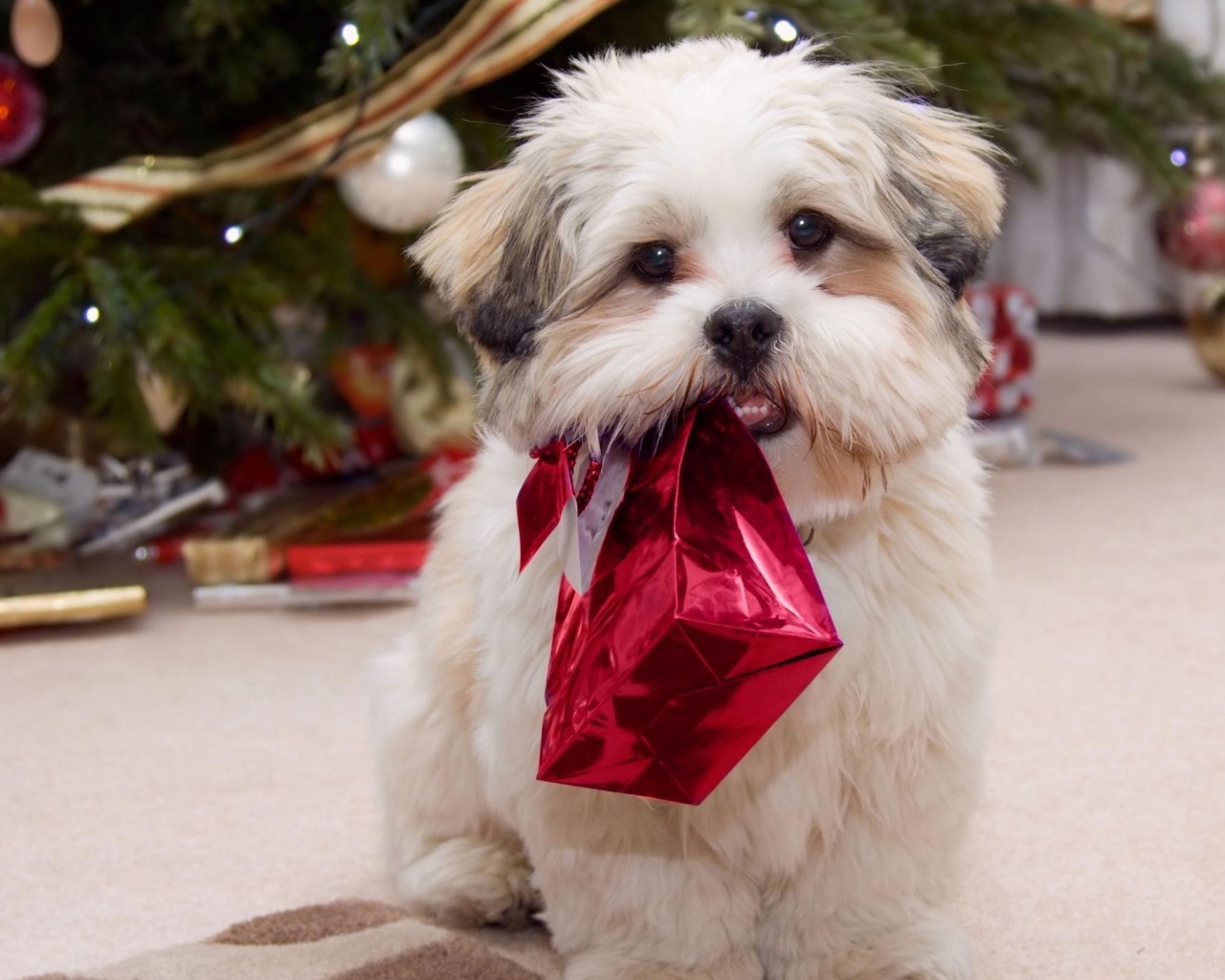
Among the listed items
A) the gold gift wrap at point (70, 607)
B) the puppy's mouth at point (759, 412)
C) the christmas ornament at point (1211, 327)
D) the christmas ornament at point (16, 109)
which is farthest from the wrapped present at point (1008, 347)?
the puppy's mouth at point (759, 412)

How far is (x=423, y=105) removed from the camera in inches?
80.6

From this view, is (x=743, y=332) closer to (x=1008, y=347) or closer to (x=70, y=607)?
(x=70, y=607)

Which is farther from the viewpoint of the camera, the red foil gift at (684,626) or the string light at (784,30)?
the string light at (784,30)

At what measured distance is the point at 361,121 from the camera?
208 cm

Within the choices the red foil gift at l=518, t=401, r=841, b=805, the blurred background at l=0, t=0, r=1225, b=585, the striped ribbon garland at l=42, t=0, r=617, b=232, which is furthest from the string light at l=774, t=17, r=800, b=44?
the red foil gift at l=518, t=401, r=841, b=805

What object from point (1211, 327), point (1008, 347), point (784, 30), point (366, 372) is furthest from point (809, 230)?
point (1211, 327)

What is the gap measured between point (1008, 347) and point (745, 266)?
2.08 m

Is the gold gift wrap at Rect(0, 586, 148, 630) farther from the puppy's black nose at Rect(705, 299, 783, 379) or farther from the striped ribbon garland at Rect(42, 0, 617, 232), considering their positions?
the puppy's black nose at Rect(705, 299, 783, 379)

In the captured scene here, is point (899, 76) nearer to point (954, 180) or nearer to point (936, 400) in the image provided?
point (954, 180)

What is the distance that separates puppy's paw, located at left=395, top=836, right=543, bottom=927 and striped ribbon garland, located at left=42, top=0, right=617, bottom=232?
1.07 m

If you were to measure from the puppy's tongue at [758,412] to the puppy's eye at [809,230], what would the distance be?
12 centimetres

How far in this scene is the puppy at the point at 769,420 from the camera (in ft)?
3.32

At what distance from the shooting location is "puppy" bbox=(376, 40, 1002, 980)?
101cm

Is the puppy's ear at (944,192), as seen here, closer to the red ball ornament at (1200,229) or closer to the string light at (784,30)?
the string light at (784,30)
